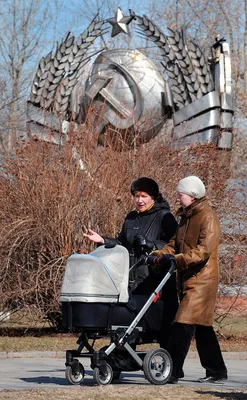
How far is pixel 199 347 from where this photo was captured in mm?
8711

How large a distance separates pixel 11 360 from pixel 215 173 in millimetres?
5716

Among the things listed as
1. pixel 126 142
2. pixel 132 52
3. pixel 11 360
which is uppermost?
pixel 132 52

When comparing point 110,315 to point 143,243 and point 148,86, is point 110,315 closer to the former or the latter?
point 143,243

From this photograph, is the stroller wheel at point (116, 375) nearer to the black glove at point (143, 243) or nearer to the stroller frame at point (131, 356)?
the stroller frame at point (131, 356)

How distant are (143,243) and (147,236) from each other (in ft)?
1.07

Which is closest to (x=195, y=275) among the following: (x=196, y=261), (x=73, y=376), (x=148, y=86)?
(x=196, y=261)

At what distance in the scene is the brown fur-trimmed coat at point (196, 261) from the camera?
8.43 meters

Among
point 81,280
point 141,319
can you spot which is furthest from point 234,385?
point 81,280

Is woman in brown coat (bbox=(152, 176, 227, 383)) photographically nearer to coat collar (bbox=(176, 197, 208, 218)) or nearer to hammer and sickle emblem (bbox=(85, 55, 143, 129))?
coat collar (bbox=(176, 197, 208, 218))

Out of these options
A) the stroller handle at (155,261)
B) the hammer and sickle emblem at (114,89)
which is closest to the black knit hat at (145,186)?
the stroller handle at (155,261)

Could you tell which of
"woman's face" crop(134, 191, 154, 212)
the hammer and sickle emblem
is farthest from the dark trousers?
the hammer and sickle emblem

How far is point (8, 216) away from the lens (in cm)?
1505

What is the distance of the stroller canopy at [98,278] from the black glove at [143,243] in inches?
6.9

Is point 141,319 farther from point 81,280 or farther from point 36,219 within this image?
point 36,219
